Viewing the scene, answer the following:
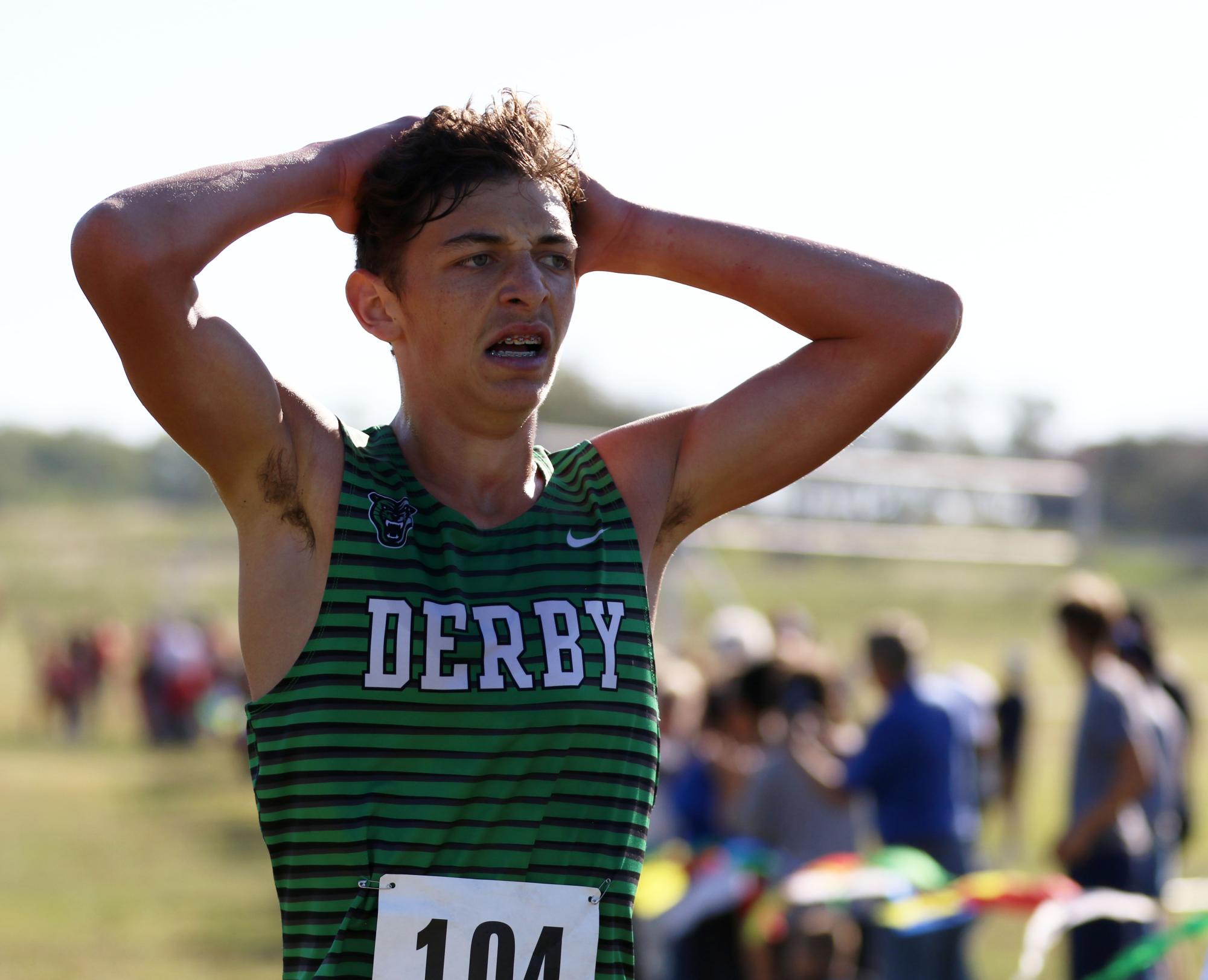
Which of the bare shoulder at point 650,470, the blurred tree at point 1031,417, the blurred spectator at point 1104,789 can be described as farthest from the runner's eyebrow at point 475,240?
the blurred tree at point 1031,417

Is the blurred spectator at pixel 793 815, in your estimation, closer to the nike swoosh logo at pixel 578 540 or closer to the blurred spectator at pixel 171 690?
the nike swoosh logo at pixel 578 540

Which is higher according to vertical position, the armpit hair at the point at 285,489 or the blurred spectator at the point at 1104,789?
the armpit hair at the point at 285,489

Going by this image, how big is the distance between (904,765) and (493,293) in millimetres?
5544

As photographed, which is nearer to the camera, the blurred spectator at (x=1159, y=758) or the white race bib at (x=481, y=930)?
the white race bib at (x=481, y=930)

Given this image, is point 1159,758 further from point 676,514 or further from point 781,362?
point 676,514

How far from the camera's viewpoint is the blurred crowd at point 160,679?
87.3 ft

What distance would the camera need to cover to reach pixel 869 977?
757 centimetres

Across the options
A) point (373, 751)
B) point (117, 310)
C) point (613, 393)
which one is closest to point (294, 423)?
point (117, 310)

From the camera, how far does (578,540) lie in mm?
2367

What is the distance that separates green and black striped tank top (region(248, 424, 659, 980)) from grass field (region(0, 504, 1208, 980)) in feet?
24.2

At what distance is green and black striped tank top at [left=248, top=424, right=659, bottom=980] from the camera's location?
83.2 inches

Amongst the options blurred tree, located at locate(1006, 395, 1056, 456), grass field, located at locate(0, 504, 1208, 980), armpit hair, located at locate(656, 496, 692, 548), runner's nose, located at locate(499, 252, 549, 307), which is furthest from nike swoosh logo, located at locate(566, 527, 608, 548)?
blurred tree, located at locate(1006, 395, 1056, 456)

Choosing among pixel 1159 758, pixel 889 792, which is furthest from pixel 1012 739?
pixel 889 792

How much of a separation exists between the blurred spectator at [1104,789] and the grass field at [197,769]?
194cm
